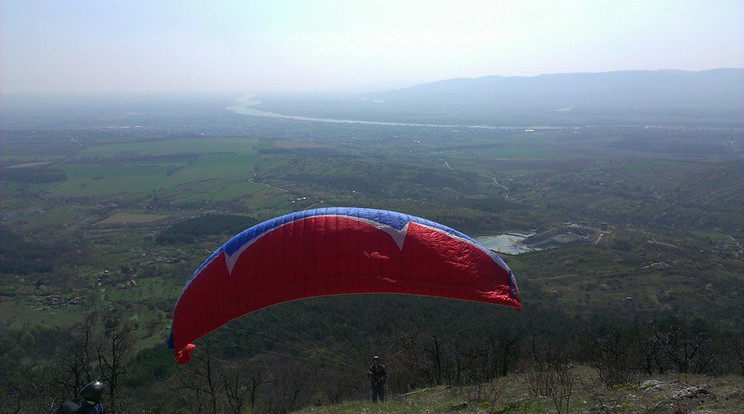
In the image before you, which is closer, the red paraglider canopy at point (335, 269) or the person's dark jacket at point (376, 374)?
the red paraglider canopy at point (335, 269)

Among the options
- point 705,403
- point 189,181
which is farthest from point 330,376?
point 189,181

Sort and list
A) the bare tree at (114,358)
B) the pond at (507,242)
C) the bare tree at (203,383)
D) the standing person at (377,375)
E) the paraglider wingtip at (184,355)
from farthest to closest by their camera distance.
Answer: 1. the pond at (507,242)
2. the bare tree at (203,383)
3. the bare tree at (114,358)
4. the standing person at (377,375)
5. the paraglider wingtip at (184,355)

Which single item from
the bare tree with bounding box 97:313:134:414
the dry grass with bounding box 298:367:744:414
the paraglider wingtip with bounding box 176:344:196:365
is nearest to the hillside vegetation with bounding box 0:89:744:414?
the dry grass with bounding box 298:367:744:414

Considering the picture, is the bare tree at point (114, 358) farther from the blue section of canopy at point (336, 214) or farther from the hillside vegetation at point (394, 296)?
the blue section of canopy at point (336, 214)

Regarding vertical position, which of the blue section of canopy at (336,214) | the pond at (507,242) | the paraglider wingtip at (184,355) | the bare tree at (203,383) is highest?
the blue section of canopy at (336,214)

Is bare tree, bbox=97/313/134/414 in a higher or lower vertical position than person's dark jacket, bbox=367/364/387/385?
lower

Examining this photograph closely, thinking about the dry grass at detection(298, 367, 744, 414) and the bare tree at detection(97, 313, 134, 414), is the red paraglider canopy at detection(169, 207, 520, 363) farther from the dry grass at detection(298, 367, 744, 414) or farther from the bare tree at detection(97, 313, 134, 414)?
the bare tree at detection(97, 313, 134, 414)

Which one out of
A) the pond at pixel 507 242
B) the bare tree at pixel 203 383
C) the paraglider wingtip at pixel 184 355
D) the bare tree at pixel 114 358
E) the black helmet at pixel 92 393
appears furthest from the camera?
the pond at pixel 507 242

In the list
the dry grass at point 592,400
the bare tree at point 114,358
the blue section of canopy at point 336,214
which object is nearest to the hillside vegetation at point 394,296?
the dry grass at point 592,400

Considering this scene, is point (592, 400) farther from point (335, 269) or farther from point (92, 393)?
point (92, 393)

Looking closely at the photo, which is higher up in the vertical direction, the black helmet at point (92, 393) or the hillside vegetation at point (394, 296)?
the black helmet at point (92, 393)

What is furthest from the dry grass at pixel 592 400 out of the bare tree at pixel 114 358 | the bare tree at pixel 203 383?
the bare tree at pixel 114 358
